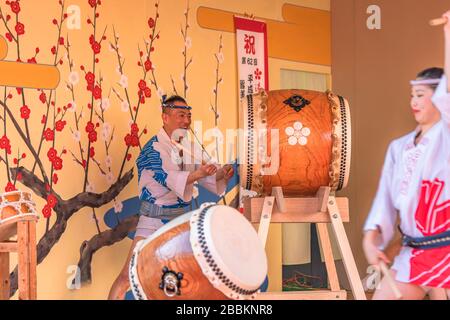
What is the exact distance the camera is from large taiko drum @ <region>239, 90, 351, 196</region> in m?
3.36

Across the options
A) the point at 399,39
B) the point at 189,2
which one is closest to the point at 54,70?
the point at 189,2

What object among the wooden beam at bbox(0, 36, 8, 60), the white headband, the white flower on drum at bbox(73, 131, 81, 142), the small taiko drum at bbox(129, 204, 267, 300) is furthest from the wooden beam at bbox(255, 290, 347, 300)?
the wooden beam at bbox(0, 36, 8, 60)

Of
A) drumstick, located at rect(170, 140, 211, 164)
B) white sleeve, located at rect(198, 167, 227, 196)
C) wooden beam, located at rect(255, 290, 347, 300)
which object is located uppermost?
drumstick, located at rect(170, 140, 211, 164)

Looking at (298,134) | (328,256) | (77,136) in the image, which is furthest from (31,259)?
(328,256)

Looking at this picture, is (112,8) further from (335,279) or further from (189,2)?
(335,279)

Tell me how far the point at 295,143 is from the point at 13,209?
1276mm

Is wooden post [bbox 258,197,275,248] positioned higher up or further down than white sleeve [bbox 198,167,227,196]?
further down

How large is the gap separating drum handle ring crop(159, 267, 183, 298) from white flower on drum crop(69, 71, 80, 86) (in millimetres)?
1961

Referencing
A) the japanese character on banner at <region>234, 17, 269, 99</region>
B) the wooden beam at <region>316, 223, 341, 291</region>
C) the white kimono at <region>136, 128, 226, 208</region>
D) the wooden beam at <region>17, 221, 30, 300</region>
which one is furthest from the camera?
the japanese character on banner at <region>234, 17, 269, 99</region>

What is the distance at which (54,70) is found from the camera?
3980 millimetres

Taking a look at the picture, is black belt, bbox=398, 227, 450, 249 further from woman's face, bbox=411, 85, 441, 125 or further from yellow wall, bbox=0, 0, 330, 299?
yellow wall, bbox=0, 0, 330, 299

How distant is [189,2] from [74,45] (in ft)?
2.88

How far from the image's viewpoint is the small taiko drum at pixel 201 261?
2332 mm

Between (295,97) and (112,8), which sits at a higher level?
(112,8)
